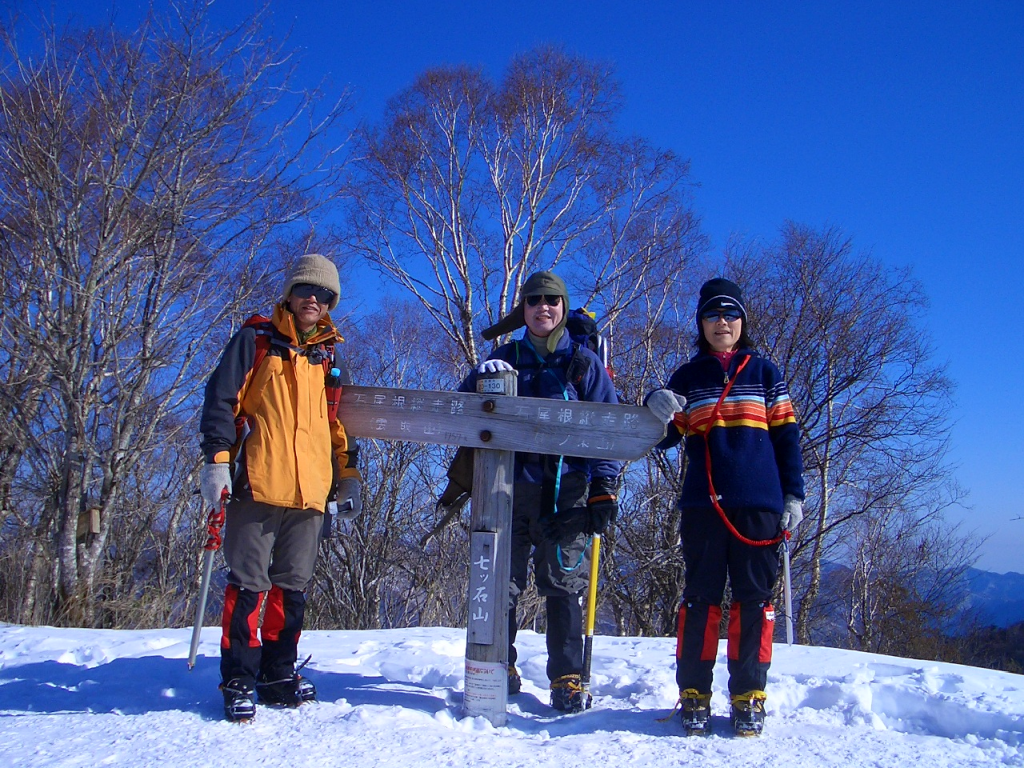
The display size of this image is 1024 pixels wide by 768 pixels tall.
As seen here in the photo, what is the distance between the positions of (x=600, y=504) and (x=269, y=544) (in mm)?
1343

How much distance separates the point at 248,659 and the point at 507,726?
40.3 inches

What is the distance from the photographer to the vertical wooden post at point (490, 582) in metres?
2.88

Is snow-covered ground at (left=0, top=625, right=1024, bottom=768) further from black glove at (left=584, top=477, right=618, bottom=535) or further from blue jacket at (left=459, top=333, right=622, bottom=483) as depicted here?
blue jacket at (left=459, top=333, right=622, bottom=483)

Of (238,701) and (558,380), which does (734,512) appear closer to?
(558,380)

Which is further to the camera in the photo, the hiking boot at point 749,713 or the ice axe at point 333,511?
the ice axe at point 333,511

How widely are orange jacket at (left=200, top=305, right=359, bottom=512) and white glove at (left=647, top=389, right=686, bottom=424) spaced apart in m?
1.36

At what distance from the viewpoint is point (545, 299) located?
132 inches

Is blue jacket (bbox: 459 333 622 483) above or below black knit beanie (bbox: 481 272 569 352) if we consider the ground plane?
below

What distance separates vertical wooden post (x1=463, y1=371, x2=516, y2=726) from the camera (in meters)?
2.88

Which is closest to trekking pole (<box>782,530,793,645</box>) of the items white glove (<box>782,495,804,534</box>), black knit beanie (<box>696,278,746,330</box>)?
white glove (<box>782,495,804,534</box>)

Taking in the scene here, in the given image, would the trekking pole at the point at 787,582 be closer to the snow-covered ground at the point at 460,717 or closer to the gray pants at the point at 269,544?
the snow-covered ground at the point at 460,717

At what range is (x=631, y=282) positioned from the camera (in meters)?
14.0

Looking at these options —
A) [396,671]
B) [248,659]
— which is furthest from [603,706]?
[248,659]

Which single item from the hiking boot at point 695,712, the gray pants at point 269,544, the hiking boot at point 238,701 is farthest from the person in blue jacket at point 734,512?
the hiking boot at point 238,701
